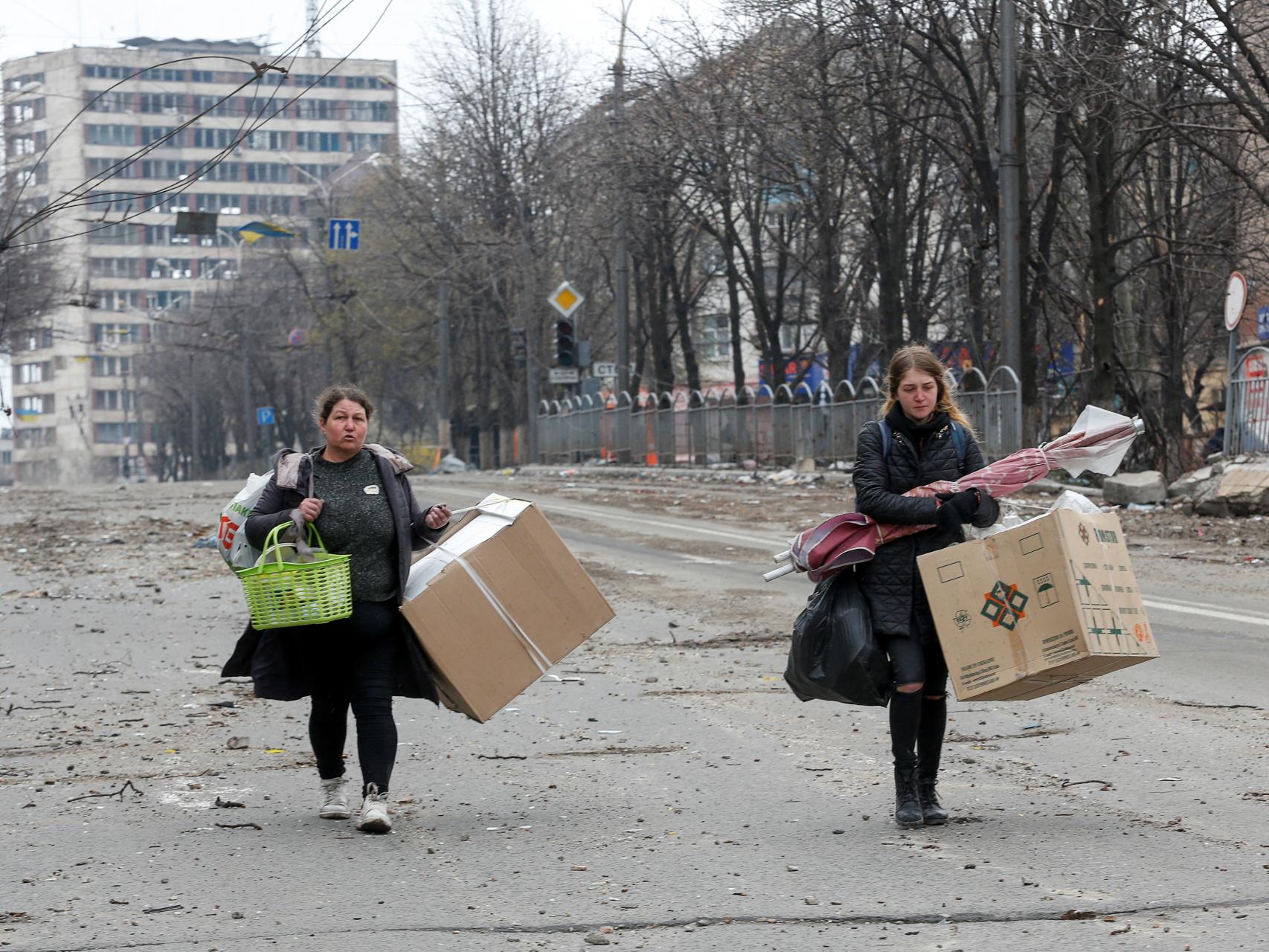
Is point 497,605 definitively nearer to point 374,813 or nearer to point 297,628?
point 297,628

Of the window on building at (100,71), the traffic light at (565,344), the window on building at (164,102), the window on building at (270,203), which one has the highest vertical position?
the window on building at (100,71)

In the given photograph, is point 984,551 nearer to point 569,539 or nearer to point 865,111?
point 569,539

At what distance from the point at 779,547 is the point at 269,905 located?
42.3ft

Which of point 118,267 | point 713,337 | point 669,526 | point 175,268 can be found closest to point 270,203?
point 175,268

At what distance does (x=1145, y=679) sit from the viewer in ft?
28.2

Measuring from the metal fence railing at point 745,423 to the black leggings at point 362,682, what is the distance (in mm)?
17288

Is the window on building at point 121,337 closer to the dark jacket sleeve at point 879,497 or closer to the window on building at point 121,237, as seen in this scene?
the window on building at point 121,237

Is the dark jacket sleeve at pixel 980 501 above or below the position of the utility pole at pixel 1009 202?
below

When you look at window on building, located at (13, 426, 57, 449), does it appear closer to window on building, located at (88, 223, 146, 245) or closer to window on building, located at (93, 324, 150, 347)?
window on building, located at (93, 324, 150, 347)

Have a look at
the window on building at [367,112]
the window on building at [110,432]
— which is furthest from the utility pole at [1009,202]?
the window on building at [367,112]

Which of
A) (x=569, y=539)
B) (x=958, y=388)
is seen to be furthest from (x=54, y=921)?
(x=958, y=388)

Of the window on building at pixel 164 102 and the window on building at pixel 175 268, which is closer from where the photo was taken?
the window on building at pixel 164 102

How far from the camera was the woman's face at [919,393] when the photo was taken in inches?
216

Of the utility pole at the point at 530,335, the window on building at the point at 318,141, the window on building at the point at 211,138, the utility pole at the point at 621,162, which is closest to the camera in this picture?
the utility pole at the point at 621,162
